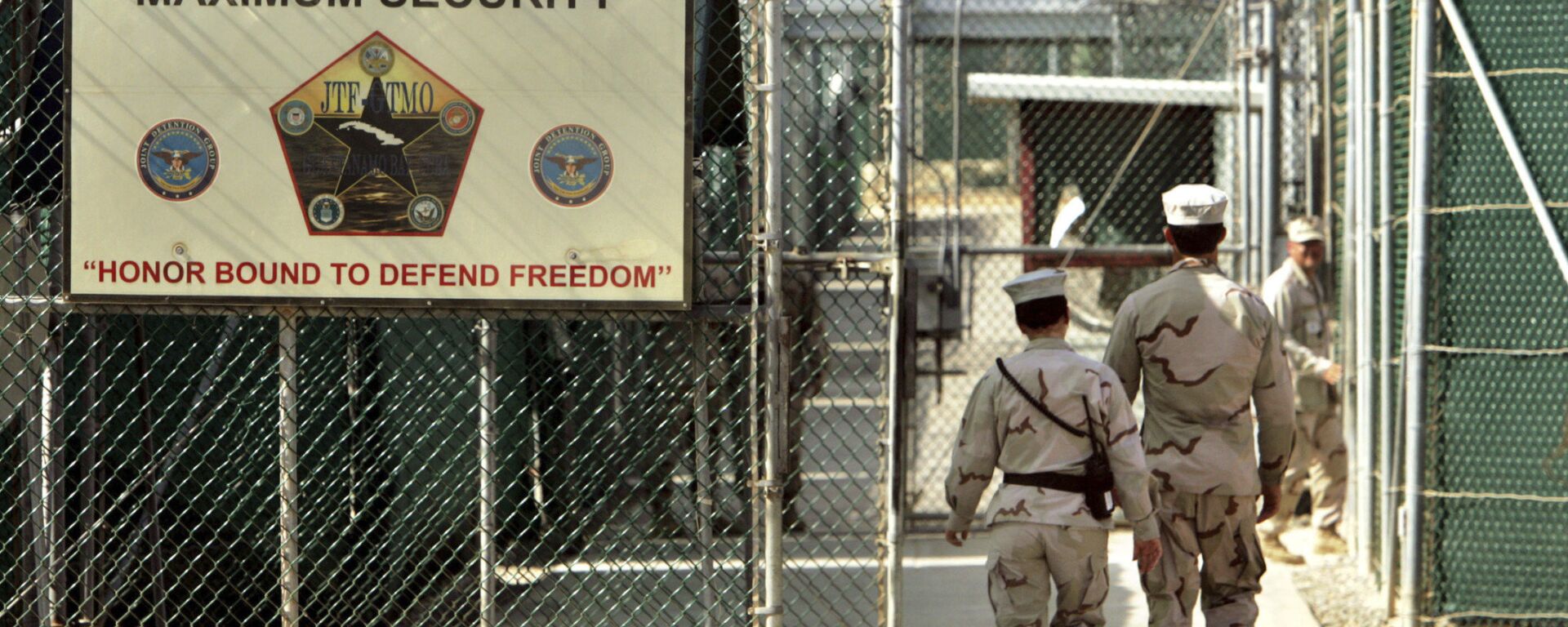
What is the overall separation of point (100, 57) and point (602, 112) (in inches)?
63.4

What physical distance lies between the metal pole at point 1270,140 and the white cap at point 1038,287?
4.10 metres

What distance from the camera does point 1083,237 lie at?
962 cm

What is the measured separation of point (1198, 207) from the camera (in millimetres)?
5141

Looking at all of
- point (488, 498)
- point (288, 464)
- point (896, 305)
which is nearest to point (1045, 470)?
point (896, 305)

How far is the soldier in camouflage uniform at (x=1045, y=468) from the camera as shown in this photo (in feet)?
14.8

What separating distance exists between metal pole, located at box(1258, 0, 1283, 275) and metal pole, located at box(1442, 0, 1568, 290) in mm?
2182

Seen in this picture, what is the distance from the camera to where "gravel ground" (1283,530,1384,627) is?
6.79 metres

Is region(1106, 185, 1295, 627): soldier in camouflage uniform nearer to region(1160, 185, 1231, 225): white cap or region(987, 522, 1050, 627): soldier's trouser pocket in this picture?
region(1160, 185, 1231, 225): white cap

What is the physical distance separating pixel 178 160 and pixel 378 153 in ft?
2.09

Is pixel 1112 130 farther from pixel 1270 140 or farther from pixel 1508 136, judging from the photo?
pixel 1508 136

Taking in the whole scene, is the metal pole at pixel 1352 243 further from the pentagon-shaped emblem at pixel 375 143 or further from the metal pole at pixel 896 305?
the pentagon-shaped emblem at pixel 375 143

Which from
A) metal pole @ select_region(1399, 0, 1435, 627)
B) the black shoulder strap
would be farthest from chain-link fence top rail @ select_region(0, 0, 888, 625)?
metal pole @ select_region(1399, 0, 1435, 627)

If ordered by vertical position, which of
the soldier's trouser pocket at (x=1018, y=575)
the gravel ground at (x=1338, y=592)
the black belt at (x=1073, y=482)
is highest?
the black belt at (x=1073, y=482)

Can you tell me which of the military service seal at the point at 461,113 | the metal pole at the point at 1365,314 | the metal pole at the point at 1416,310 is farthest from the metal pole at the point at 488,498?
the metal pole at the point at 1365,314
